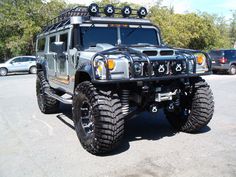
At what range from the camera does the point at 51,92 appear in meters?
8.14

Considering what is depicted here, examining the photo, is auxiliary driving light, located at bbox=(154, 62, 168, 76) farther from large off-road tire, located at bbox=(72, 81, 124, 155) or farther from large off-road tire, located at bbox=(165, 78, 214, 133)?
large off-road tire, located at bbox=(165, 78, 214, 133)

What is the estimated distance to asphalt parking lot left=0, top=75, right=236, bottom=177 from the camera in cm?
454

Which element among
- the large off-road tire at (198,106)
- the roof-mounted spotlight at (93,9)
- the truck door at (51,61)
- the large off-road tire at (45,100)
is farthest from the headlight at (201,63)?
the large off-road tire at (45,100)

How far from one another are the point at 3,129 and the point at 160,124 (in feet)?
11.2

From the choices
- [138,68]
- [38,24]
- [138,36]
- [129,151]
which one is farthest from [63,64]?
[38,24]

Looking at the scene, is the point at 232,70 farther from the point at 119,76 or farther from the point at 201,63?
the point at 119,76

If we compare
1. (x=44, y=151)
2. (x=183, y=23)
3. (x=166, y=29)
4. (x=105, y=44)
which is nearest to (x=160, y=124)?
(x=105, y=44)

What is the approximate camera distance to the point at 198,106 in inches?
233

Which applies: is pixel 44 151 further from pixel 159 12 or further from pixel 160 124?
pixel 159 12

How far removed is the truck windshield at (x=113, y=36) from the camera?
20.7 feet

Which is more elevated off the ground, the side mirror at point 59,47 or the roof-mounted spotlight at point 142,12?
the roof-mounted spotlight at point 142,12

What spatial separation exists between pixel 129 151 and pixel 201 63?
1997mm

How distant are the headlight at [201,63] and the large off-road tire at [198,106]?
0.83 feet

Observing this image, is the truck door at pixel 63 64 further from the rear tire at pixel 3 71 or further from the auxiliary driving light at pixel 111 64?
the rear tire at pixel 3 71
